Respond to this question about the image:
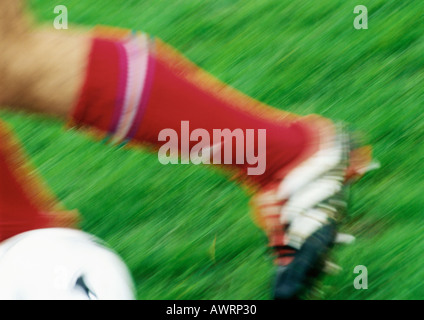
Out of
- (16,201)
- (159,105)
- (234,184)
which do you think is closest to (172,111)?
(159,105)

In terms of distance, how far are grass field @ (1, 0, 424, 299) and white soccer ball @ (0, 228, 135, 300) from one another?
14.0 inches

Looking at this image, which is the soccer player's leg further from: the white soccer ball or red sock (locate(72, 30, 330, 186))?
the white soccer ball

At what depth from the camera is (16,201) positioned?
1.81 meters

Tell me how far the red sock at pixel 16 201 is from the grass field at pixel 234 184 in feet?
0.82

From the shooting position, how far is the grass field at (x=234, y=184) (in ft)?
6.37

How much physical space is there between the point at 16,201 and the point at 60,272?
335mm

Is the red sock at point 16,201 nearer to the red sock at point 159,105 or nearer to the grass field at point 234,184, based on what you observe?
the grass field at point 234,184

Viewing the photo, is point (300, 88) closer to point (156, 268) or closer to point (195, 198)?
point (195, 198)

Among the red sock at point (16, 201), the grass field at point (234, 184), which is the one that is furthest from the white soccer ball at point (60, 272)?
the grass field at point (234, 184)

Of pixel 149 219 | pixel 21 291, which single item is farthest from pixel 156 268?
pixel 21 291

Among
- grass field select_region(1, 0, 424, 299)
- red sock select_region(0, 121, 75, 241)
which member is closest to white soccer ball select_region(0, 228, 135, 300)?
red sock select_region(0, 121, 75, 241)

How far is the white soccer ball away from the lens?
1.51 m

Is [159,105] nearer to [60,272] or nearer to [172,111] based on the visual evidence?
[172,111]
